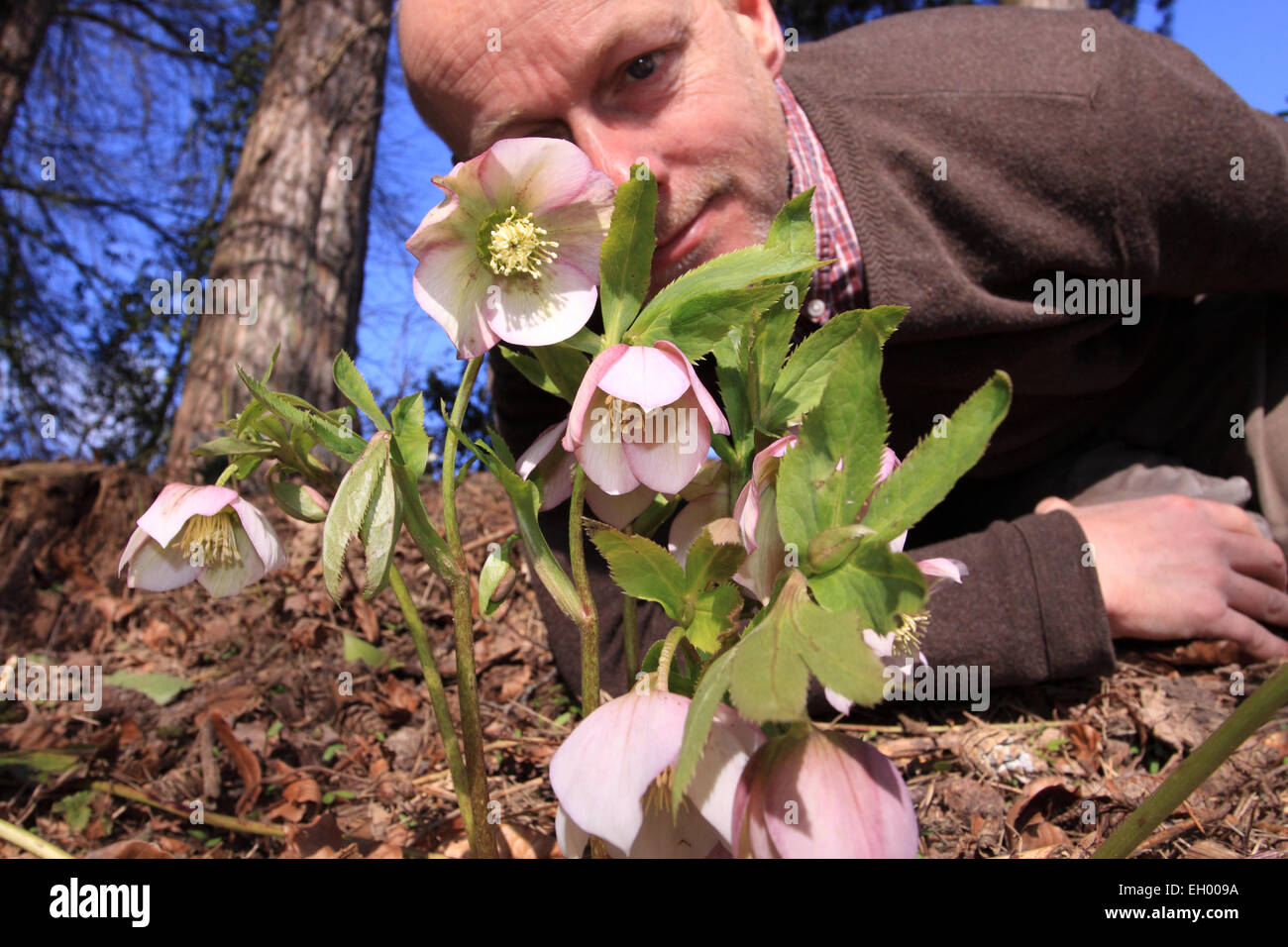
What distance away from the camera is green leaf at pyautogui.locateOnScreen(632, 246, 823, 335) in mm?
441

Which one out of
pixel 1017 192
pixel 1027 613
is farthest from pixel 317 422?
pixel 1017 192

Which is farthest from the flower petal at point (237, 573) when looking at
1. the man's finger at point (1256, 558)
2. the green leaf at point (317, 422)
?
the man's finger at point (1256, 558)

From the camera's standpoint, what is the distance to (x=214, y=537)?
613mm

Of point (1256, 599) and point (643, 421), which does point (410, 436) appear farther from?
point (1256, 599)

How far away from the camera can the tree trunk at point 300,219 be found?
245 centimetres

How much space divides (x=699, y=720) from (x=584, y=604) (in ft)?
0.53

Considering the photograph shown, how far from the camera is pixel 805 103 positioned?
5.04 feet

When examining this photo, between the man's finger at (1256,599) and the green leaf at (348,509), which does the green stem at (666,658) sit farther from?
the man's finger at (1256,599)

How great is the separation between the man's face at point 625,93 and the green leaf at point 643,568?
2.28 feet

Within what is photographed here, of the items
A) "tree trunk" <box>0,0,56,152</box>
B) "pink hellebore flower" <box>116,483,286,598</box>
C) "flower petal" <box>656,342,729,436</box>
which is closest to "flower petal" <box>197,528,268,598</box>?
"pink hellebore flower" <box>116,483,286,598</box>

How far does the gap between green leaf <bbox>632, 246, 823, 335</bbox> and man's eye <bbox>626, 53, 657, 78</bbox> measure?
742 mm

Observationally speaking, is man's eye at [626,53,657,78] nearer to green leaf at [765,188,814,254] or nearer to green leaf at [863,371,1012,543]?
green leaf at [765,188,814,254]
